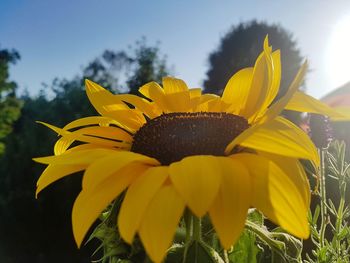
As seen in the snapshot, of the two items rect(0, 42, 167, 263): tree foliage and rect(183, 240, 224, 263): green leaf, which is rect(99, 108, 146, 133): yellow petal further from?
rect(0, 42, 167, 263): tree foliage

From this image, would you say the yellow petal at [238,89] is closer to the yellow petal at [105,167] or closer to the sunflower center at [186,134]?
the sunflower center at [186,134]

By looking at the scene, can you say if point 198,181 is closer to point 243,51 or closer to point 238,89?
point 238,89

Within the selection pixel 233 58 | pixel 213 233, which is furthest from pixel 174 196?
pixel 233 58

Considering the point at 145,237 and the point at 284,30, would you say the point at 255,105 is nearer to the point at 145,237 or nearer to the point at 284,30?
the point at 145,237

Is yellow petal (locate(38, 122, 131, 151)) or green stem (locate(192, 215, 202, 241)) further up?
yellow petal (locate(38, 122, 131, 151))

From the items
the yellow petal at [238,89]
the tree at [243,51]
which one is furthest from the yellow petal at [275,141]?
the tree at [243,51]

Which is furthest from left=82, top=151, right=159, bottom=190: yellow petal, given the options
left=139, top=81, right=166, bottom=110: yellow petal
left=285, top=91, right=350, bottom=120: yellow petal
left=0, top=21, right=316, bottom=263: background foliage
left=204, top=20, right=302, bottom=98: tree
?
left=204, top=20, right=302, bottom=98: tree
